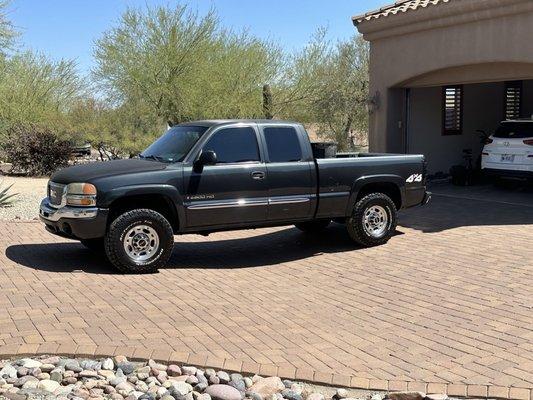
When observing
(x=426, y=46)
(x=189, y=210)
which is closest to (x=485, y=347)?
(x=189, y=210)

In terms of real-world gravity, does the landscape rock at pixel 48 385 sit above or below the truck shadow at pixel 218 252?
below

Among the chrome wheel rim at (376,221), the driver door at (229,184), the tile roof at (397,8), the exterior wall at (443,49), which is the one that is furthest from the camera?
the tile roof at (397,8)

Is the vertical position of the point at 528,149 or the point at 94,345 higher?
the point at 528,149

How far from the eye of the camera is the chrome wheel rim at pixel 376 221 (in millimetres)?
10180

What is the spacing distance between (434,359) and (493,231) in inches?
249

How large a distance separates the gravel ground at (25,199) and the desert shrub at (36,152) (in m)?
0.76

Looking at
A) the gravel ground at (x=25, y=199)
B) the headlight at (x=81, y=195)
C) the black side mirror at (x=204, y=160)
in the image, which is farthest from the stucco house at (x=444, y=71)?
the headlight at (x=81, y=195)

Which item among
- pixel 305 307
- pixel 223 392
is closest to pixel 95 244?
pixel 305 307

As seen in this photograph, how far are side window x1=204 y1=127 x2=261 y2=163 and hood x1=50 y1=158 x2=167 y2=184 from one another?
2.56ft

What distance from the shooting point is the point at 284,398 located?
15.6ft

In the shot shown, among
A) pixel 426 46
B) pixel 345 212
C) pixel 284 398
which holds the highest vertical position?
pixel 426 46

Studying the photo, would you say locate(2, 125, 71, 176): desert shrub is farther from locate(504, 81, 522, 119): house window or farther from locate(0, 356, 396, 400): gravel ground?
locate(0, 356, 396, 400): gravel ground

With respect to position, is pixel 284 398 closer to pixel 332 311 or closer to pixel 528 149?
pixel 332 311

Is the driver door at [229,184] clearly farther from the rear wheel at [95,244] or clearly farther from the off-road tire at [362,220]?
the off-road tire at [362,220]
